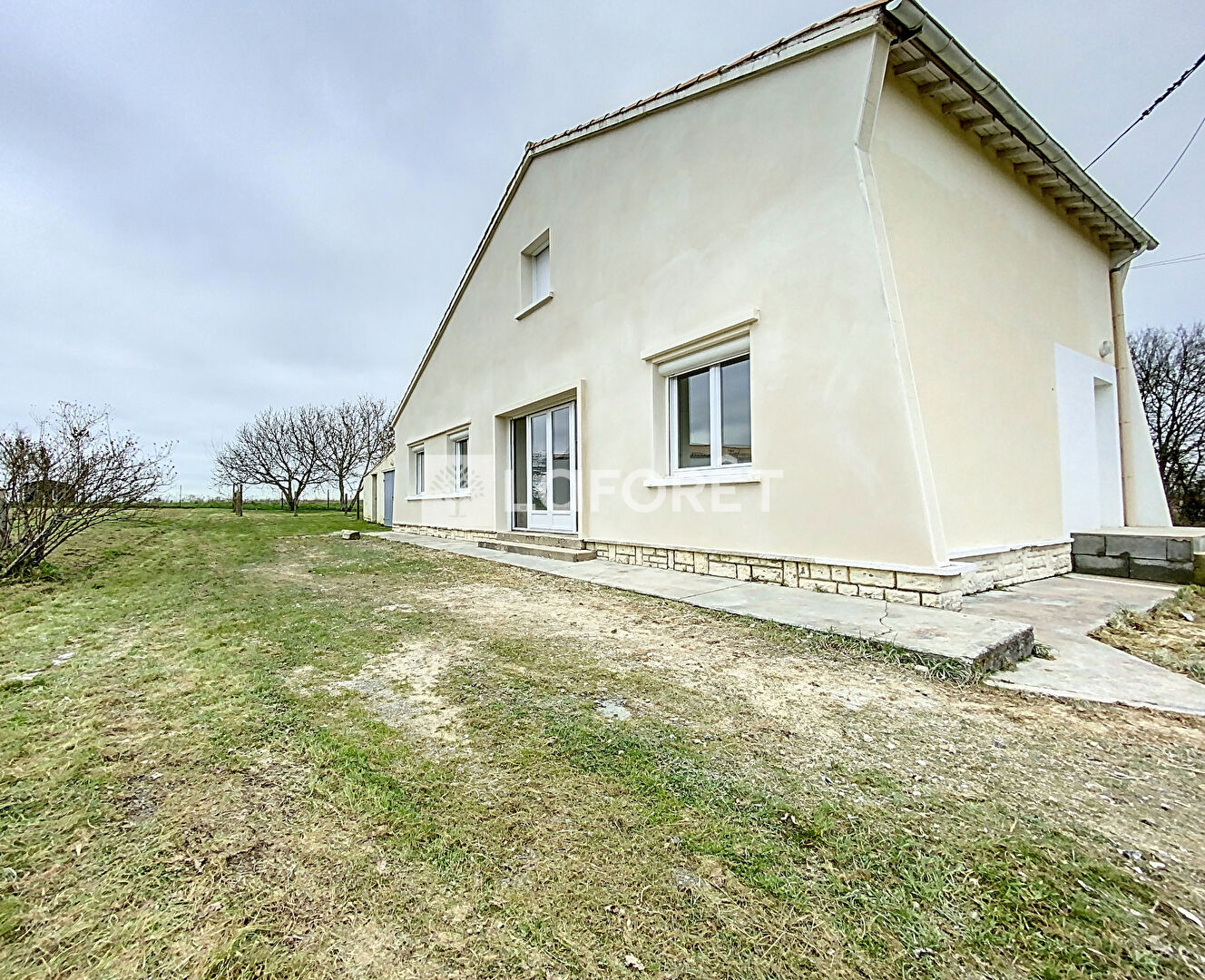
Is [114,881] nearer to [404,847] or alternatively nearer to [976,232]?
[404,847]

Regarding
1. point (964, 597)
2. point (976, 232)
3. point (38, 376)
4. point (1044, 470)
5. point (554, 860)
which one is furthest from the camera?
point (38, 376)

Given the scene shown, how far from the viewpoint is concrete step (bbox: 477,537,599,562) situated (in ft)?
Result: 25.3

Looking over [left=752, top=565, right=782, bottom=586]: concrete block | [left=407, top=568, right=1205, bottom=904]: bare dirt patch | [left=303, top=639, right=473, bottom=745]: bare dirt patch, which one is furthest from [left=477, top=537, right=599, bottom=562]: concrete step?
[left=303, top=639, right=473, bottom=745]: bare dirt patch

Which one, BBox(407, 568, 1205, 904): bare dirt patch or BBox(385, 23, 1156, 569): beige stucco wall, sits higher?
BBox(385, 23, 1156, 569): beige stucco wall

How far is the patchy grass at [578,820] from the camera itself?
45.1 inches

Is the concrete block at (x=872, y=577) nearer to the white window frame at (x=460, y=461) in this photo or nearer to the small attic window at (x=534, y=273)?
the small attic window at (x=534, y=273)

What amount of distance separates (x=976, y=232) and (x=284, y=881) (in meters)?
7.92

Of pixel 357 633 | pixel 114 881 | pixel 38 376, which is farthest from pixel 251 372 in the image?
pixel 114 881

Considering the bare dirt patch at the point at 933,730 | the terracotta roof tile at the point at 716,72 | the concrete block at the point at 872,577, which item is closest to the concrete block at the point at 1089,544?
the concrete block at the point at 872,577

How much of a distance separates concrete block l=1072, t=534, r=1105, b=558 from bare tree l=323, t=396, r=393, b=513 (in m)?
29.7

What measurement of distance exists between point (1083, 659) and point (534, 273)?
9760mm

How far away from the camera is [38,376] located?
63.2 feet

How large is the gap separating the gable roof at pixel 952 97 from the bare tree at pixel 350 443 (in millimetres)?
25989

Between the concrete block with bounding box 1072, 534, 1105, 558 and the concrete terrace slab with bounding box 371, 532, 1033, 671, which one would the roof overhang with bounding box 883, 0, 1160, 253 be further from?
the concrete terrace slab with bounding box 371, 532, 1033, 671
